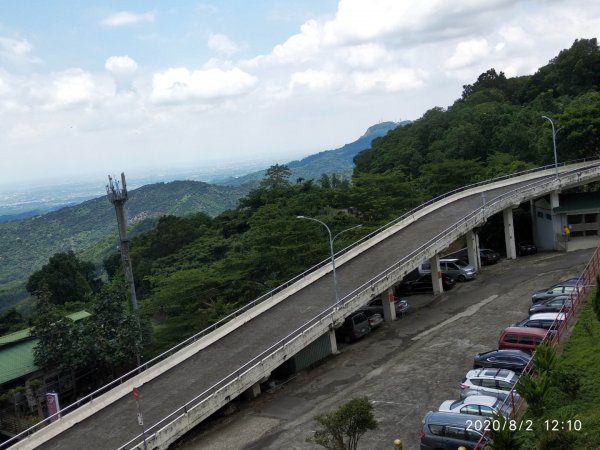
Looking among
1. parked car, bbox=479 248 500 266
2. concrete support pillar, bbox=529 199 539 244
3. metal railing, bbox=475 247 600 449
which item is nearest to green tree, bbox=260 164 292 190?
concrete support pillar, bbox=529 199 539 244

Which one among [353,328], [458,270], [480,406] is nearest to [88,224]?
[458,270]

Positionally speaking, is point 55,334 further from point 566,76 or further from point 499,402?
point 566,76

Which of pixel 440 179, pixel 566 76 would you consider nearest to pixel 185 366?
pixel 440 179

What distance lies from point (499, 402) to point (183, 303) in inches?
1041

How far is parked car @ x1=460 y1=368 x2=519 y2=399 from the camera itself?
19266 mm

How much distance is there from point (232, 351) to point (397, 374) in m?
7.65

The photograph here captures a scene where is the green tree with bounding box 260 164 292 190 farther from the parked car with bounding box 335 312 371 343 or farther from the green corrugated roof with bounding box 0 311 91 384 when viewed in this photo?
the parked car with bounding box 335 312 371 343

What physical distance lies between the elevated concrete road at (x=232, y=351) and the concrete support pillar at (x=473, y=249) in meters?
1.57

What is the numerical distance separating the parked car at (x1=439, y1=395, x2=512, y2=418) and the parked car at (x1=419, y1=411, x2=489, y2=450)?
0.36 meters

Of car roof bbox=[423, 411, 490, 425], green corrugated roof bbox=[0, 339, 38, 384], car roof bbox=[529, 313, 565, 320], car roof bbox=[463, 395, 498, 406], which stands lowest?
green corrugated roof bbox=[0, 339, 38, 384]

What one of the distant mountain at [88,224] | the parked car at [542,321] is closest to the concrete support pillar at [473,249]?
the parked car at [542,321]

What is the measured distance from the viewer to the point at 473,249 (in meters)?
40.8

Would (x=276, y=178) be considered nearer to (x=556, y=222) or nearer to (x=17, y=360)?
(x=556, y=222)

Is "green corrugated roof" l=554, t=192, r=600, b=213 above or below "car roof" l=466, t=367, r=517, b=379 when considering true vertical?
above
